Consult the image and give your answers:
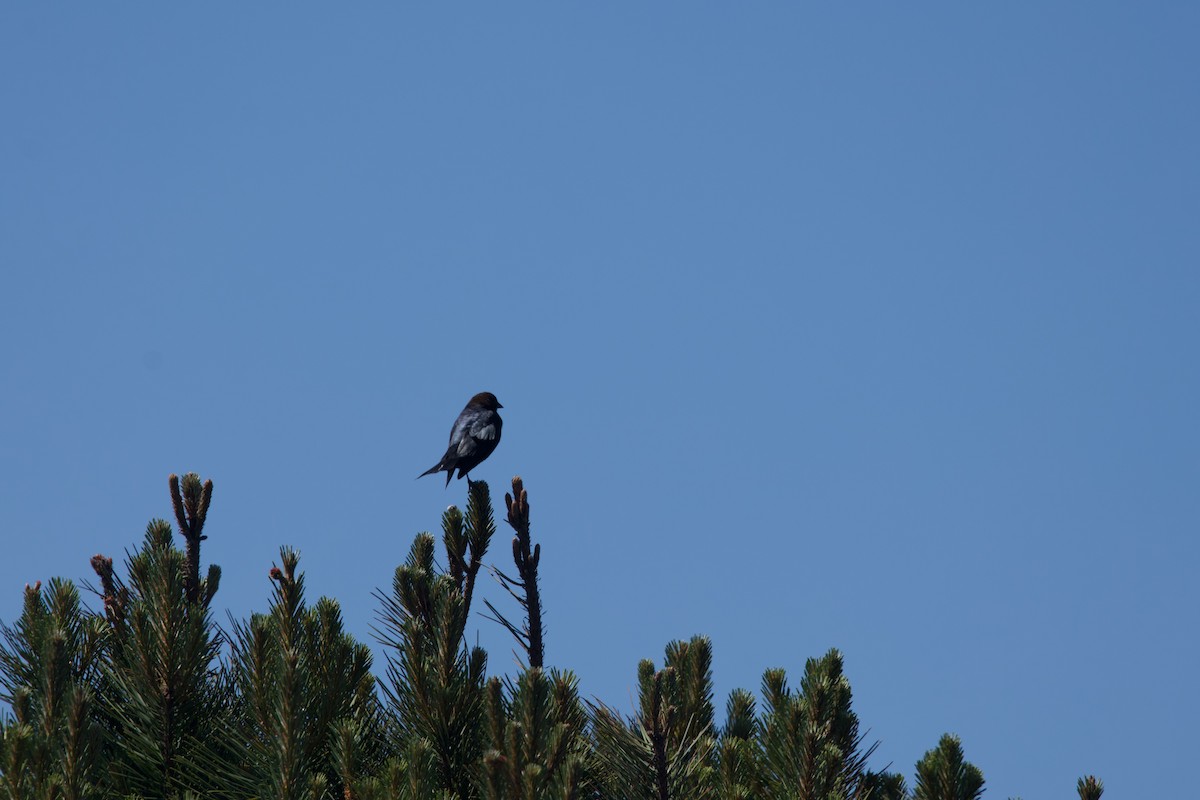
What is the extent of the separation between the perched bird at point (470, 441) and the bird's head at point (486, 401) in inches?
12.7

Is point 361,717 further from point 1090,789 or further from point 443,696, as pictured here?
point 1090,789

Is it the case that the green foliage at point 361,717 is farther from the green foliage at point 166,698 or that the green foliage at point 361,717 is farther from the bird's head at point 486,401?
the bird's head at point 486,401

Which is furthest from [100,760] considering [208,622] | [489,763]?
[489,763]

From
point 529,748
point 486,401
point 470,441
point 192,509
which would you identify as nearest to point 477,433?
point 470,441

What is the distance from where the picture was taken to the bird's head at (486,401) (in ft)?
43.5

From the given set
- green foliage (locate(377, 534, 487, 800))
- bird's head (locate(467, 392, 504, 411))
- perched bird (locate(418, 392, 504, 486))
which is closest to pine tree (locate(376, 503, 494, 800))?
green foliage (locate(377, 534, 487, 800))

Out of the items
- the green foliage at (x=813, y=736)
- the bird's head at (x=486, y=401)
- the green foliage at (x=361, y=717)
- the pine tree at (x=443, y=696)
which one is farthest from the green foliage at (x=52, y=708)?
the bird's head at (x=486, y=401)

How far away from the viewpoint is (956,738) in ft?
14.9

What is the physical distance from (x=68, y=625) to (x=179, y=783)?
34.4 inches

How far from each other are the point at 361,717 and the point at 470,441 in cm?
708

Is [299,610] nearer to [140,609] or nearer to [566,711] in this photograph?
[140,609]

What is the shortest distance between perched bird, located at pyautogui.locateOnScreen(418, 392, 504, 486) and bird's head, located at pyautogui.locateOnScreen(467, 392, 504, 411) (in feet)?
1.06

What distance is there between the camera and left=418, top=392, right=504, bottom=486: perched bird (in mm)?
12031

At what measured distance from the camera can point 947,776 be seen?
447cm
